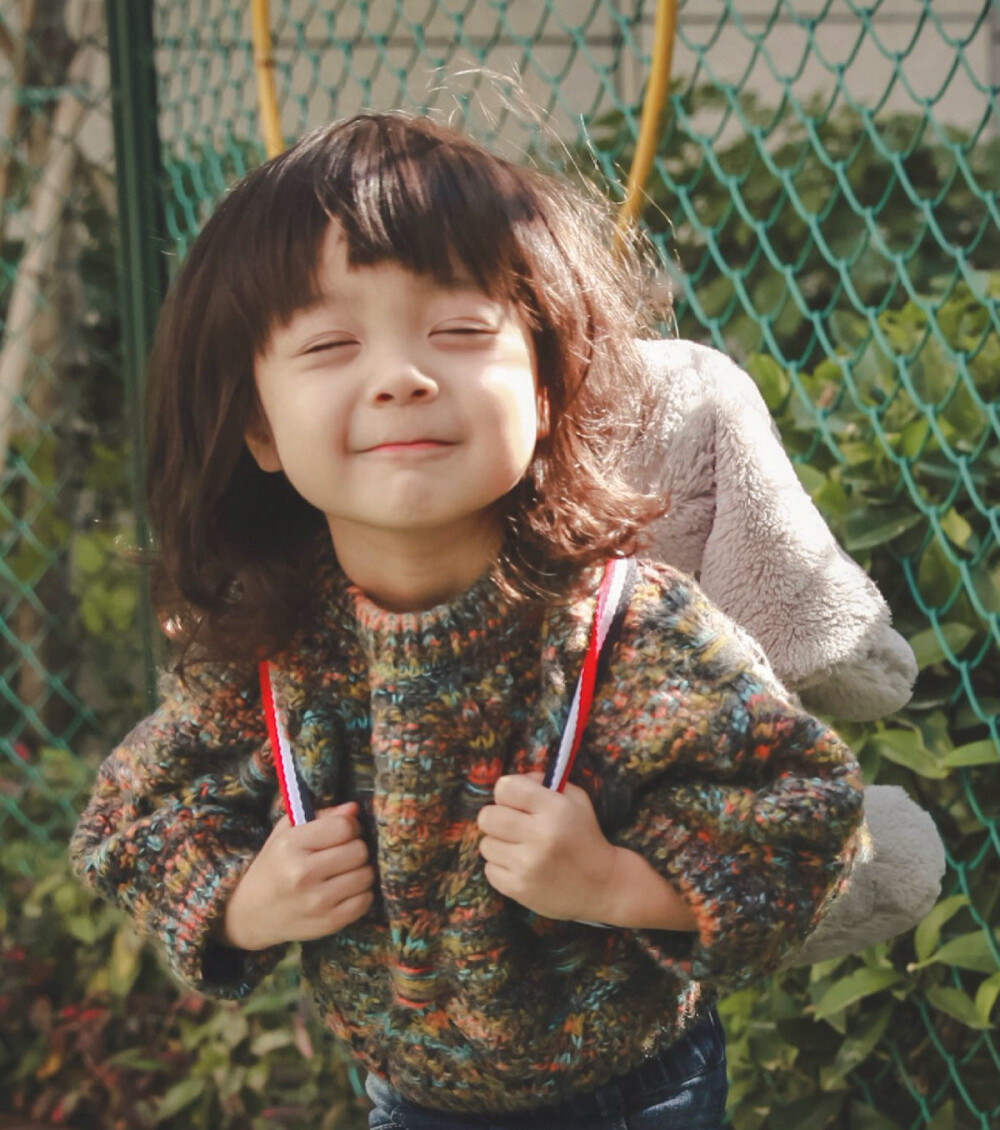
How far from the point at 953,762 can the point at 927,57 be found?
6.54ft

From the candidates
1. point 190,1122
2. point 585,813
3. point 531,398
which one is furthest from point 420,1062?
point 190,1122

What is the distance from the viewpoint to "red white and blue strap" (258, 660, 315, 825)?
55.0 inches

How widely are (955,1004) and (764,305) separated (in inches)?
50.5

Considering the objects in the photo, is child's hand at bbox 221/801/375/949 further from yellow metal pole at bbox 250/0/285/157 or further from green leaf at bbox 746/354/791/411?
green leaf at bbox 746/354/791/411

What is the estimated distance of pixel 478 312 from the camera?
1.30 m

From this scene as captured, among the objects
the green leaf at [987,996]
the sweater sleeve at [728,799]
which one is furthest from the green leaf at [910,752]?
the sweater sleeve at [728,799]

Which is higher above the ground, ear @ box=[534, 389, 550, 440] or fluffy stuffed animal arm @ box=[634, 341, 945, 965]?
ear @ box=[534, 389, 550, 440]

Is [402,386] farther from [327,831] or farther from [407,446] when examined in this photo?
[327,831]

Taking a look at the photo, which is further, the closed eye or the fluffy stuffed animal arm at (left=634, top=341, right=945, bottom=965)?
the fluffy stuffed animal arm at (left=634, top=341, right=945, bottom=965)

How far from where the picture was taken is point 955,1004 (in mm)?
2254

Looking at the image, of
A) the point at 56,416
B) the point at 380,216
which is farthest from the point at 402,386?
the point at 56,416

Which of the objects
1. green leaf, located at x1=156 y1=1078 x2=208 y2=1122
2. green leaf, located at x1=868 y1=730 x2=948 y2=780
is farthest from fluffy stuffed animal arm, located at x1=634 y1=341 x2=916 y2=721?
green leaf, located at x1=156 y1=1078 x2=208 y2=1122

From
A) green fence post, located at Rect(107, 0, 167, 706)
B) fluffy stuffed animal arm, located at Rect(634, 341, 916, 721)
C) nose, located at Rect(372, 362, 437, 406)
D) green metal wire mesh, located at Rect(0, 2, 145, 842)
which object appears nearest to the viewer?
nose, located at Rect(372, 362, 437, 406)

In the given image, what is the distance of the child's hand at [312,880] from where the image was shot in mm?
1360
